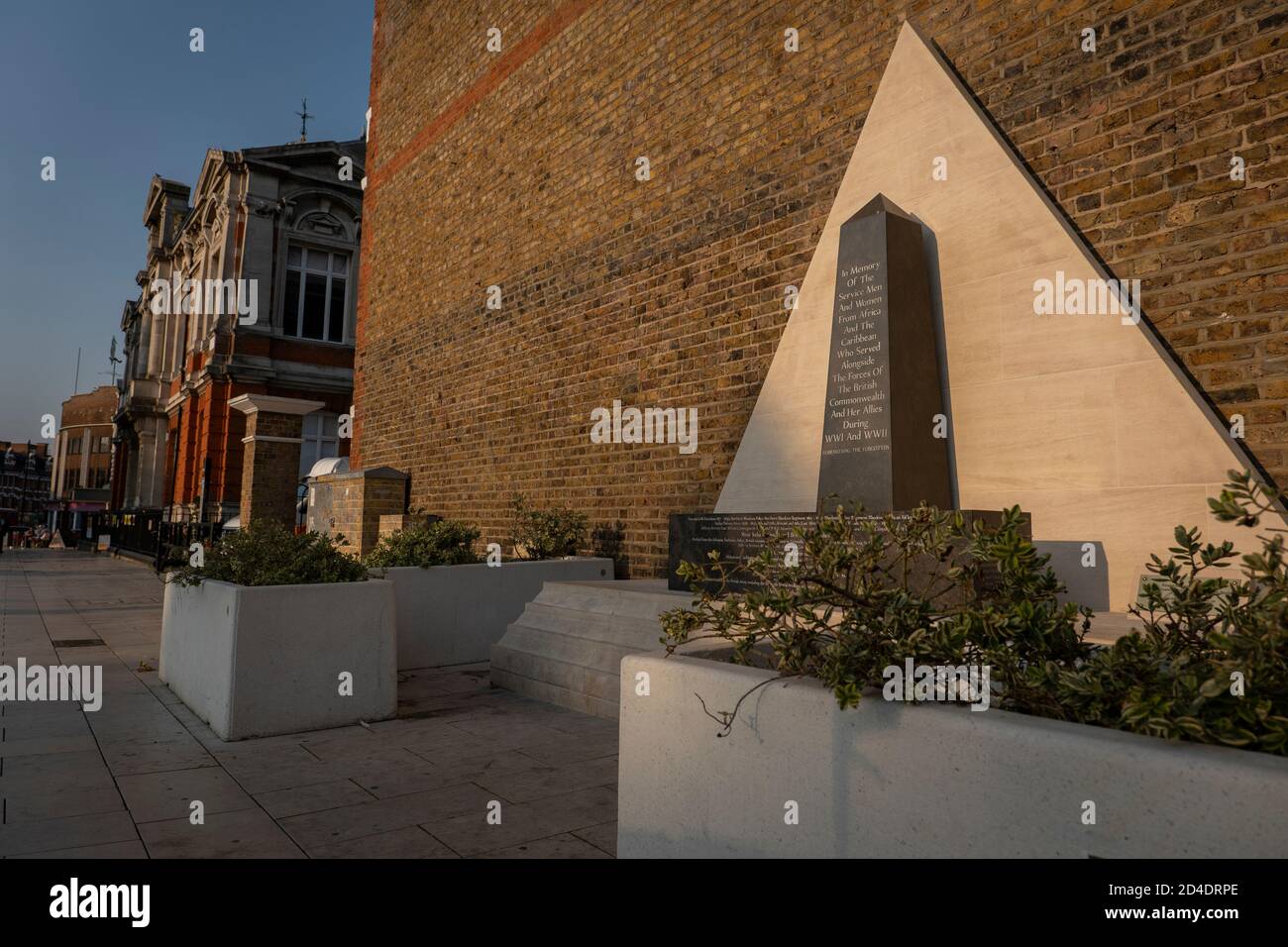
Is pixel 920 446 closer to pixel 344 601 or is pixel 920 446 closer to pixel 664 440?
pixel 664 440

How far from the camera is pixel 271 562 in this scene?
5.01 meters

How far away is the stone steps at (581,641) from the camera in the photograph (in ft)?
16.9

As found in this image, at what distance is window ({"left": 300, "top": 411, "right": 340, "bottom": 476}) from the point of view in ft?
74.2

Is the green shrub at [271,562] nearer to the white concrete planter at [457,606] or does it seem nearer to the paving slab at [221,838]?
the white concrete planter at [457,606]

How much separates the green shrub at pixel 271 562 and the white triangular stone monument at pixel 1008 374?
3.35 meters

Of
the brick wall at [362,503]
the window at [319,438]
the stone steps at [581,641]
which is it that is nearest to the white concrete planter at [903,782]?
the stone steps at [581,641]

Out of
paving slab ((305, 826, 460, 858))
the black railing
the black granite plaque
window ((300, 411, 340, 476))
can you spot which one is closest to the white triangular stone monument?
the black granite plaque

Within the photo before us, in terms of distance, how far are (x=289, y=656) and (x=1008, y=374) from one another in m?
4.93

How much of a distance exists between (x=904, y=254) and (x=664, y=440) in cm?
314

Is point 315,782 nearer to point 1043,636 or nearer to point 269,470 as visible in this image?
point 1043,636

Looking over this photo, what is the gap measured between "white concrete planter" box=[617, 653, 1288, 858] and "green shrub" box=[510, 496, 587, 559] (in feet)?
19.0

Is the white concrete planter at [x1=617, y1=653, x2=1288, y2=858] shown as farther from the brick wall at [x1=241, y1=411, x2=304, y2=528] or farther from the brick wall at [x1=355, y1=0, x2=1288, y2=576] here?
the brick wall at [x1=241, y1=411, x2=304, y2=528]

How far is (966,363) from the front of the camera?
5496mm

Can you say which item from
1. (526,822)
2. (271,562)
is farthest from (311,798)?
(271,562)
